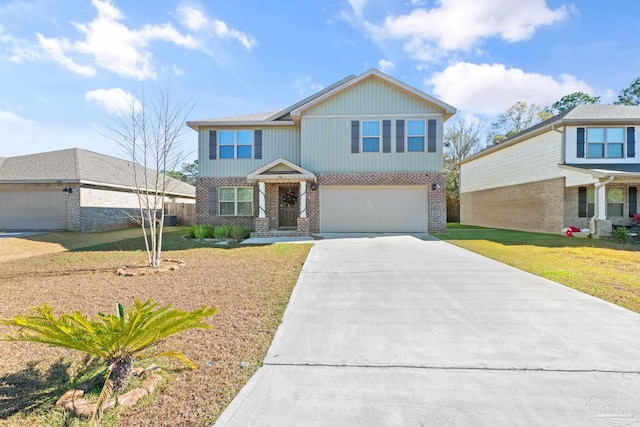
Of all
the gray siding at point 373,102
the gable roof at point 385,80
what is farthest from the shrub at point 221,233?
the gray siding at point 373,102

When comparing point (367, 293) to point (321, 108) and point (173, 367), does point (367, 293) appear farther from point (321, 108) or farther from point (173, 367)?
point (321, 108)

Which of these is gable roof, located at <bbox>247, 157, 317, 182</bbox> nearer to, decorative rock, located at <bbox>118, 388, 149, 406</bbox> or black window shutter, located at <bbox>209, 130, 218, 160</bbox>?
black window shutter, located at <bbox>209, 130, 218, 160</bbox>

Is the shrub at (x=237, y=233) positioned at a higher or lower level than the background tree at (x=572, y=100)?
lower

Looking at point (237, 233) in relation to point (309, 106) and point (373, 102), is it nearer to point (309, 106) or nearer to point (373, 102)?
point (309, 106)

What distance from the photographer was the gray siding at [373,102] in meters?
14.6

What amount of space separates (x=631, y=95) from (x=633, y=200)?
3025 cm

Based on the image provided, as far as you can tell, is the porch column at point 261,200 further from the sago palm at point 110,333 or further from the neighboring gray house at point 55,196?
the sago palm at point 110,333

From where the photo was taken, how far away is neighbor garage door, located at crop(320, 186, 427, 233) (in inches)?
587

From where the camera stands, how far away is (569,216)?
50.2 ft

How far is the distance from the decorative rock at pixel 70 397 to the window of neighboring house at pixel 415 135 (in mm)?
14486

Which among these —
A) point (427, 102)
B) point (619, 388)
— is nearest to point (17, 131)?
point (427, 102)

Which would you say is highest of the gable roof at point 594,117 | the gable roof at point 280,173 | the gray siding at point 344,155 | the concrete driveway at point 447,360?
the gable roof at point 594,117

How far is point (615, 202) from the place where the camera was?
1566 centimetres

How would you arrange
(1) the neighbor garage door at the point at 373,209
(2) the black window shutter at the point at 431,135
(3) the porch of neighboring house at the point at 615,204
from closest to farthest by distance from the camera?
(2) the black window shutter at the point at 431,135
(1) the neighbor garage door at the point at 373,209
(3) the porch of neighboring house at the point at 615,204
